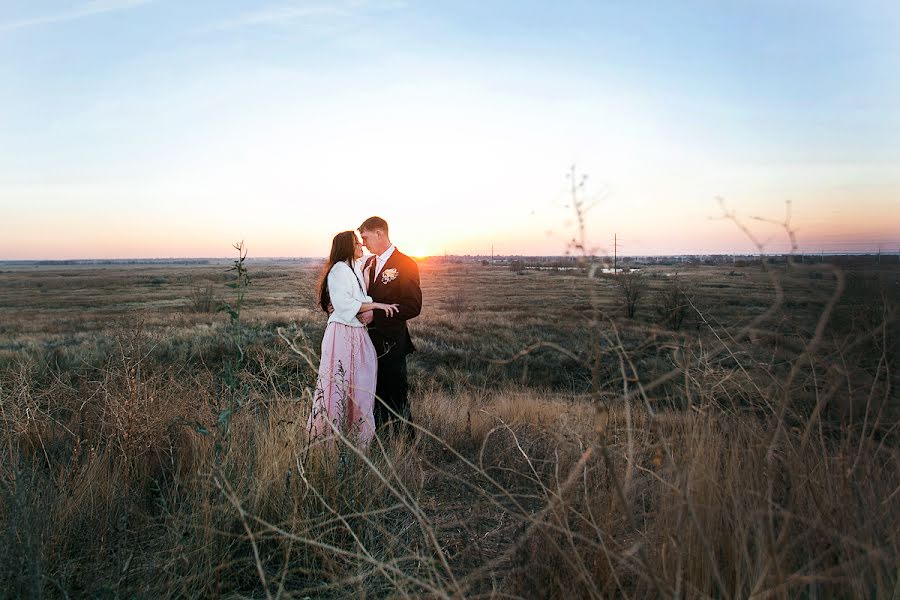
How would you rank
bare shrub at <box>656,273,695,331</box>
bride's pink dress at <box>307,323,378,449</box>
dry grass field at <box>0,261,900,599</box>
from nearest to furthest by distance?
dry grass field at <box>0,261,900,599</box>
bride's pink dress at <box>307,323,378,449</box>
bare shrub at <box>656,273,695,331</box>

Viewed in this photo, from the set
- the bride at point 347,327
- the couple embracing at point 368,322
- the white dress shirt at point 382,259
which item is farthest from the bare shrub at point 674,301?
the bride at point 347,327

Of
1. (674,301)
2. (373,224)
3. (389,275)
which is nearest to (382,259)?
(389,275)

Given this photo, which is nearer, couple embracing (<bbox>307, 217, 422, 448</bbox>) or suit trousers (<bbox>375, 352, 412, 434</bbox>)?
couple embracing (<bbox>307, 217, 422, 448</bbox>)

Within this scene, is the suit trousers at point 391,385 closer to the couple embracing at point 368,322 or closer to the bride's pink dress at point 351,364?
the couple embracing at point 368,322

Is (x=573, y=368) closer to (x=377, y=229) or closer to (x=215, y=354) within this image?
(x=215, y=354)

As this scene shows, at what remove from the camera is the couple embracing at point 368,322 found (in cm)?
423

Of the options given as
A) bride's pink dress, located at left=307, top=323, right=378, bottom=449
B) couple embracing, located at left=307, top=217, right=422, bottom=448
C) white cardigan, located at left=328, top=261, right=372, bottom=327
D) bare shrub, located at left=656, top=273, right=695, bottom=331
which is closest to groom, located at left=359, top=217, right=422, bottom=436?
couple embracing, located at left=307, top=217, right=422, bottom=448

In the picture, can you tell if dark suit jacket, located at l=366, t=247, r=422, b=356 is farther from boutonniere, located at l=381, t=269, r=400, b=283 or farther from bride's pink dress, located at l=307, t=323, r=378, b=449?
bride's pink dress, located at l=307, t=323, r=378, b=449

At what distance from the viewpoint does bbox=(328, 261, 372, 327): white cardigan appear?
14.0 ft

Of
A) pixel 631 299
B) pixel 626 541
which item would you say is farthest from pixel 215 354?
pixel 631 299

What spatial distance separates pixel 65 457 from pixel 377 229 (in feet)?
9.05

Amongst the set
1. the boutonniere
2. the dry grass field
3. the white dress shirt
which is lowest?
the dry grass field

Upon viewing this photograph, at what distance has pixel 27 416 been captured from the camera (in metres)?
3.71

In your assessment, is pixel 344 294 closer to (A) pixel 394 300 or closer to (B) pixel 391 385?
(A) pixel 394 300
